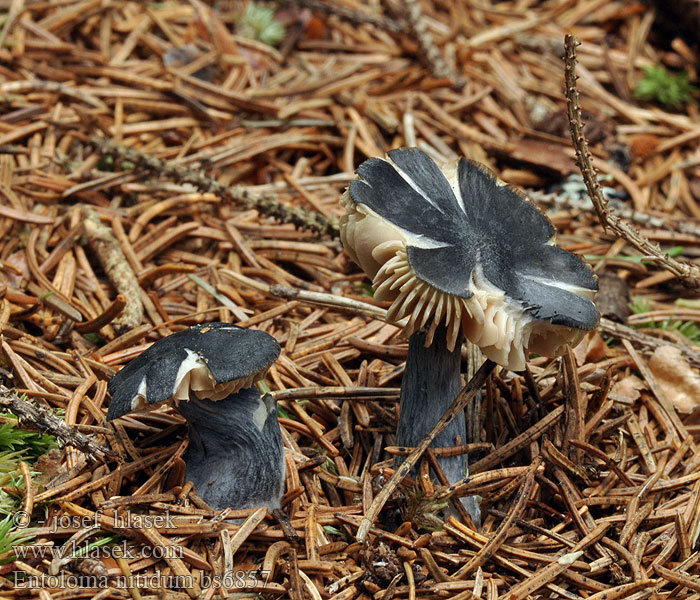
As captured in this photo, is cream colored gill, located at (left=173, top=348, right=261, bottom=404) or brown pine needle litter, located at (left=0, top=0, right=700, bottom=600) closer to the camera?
cream colored gill, located at (left=173, top=348, right=261, bottom=404)

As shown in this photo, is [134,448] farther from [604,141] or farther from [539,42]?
[539,42]

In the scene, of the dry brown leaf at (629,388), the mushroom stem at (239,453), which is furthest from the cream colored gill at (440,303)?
the dry brown leaf at (629,388)

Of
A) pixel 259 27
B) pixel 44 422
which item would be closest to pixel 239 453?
pixel 44 422

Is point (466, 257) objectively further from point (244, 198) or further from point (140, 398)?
point (244, 198)

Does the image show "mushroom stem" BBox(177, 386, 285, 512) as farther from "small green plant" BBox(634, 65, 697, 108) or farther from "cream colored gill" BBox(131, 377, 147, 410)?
"small green plant" BBox(634, 65, 697, 108)

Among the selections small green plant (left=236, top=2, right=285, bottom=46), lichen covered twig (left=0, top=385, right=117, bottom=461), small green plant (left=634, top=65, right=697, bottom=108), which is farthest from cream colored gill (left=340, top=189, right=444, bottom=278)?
small green plant (left=634, top=65, right=697, bottom=108)

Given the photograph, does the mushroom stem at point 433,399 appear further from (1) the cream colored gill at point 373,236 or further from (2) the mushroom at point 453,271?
(1) the cream colored gill at point 373,236
